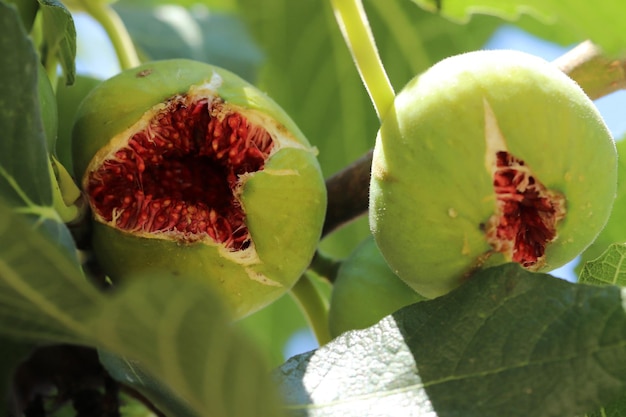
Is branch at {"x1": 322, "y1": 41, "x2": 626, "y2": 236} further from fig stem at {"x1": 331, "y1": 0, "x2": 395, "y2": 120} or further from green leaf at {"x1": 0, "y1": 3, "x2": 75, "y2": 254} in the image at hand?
green leaf at {"x1": 0, "y1": 3, "x2": 75, "y2": 254}

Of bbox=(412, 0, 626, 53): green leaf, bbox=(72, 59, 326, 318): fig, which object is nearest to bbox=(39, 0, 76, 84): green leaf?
bbox=(72, 59, 326, 318): fig

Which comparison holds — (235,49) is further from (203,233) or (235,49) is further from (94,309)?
(94,309)

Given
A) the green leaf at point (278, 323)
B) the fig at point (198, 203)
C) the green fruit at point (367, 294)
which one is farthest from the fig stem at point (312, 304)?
the green leaf at point (278, 323)

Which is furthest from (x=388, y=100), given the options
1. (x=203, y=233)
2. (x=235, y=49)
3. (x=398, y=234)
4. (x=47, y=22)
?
(x=235, y=49)

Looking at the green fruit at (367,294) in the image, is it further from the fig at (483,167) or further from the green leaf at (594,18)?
the green leaf at (594,18)

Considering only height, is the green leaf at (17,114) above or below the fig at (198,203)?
above

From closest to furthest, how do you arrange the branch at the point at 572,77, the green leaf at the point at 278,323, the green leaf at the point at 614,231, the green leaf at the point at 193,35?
the branch at the point at 572,77
the green leaf at the point at 614,231
the green leaf at the point at 193,35
the green leaf at the point at 278,323
